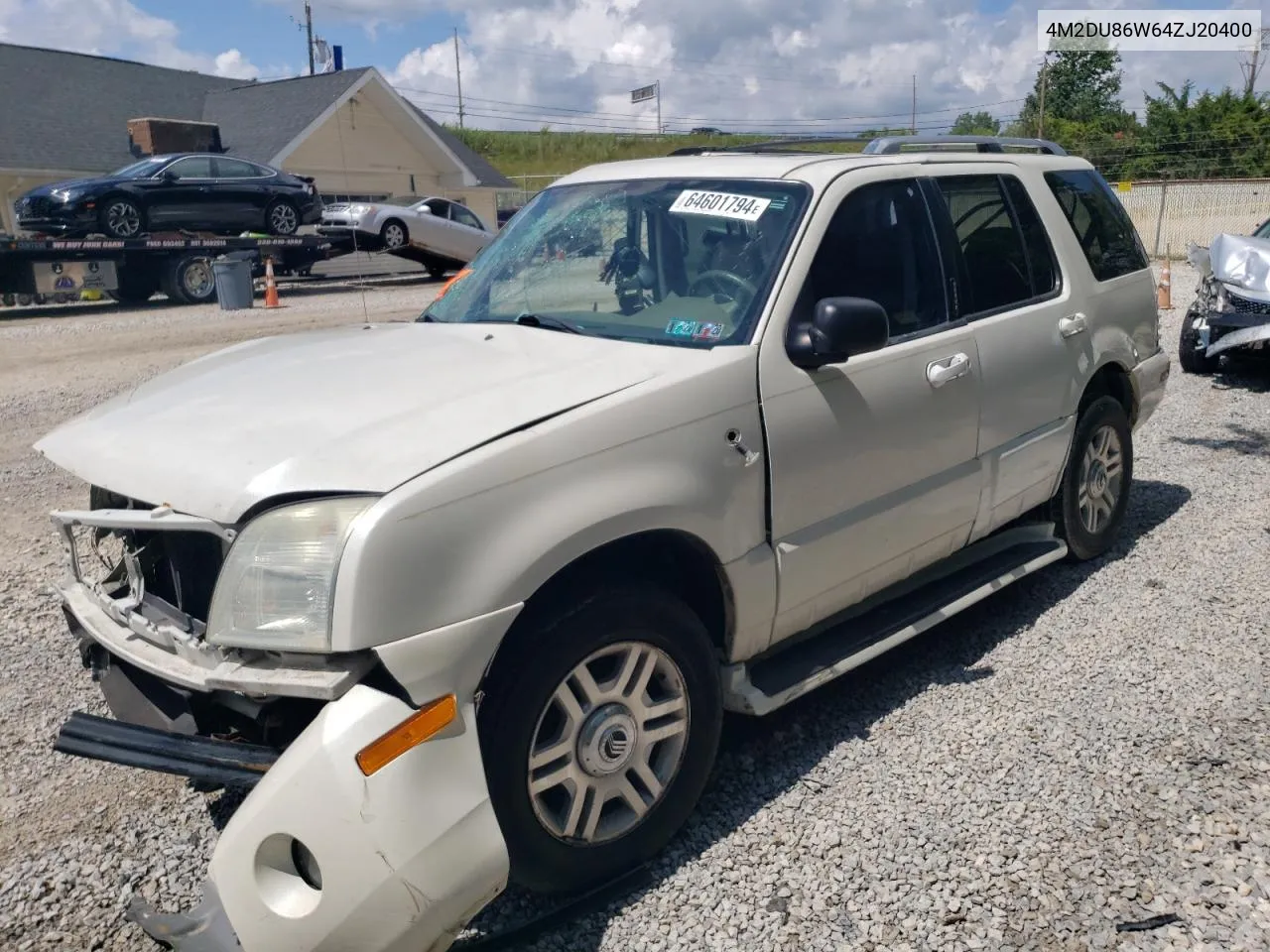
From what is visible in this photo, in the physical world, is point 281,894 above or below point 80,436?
below

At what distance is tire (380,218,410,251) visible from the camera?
862 inches

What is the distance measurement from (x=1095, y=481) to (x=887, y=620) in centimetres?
186

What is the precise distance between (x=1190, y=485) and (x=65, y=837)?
637cm

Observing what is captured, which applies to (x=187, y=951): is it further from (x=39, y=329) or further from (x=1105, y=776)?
(x=39, y=329)

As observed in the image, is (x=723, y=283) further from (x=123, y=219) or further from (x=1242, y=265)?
(x=123, y=219)

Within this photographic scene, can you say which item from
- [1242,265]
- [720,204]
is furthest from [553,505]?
[1242,265]

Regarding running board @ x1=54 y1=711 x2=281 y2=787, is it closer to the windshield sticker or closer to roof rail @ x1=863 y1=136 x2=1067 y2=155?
the windshield sticker

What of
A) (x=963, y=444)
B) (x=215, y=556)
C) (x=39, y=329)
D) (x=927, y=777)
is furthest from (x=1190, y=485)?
(x=39, y=329)

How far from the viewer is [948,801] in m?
3.39

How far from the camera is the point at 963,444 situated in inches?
160

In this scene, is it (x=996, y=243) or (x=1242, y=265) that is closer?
(x=996, y=243)

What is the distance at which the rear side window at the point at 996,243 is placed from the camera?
13.9 feet

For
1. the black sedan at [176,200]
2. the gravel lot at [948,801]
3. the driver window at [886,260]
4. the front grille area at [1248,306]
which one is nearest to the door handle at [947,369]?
the driver window at [886,260]

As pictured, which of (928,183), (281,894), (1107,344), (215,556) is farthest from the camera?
(1107,344)
